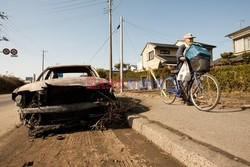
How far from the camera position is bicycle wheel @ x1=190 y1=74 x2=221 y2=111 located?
11.9ft

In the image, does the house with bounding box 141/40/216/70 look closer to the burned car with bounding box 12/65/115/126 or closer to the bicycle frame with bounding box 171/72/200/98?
the bicycle frame with bounding box 171/72/200/98

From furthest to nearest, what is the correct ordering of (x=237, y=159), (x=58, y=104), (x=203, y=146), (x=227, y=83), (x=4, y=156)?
1. (x=227, y=83)
2. (x=58, y=104)
3. (x=4, y=156)
4. (x=203, y=146)
5. (x=237, y=159)

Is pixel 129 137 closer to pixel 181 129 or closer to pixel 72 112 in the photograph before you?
pixel 181 129

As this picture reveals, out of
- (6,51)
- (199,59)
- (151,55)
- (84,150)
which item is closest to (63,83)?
(84,150)

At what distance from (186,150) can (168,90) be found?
142 inches

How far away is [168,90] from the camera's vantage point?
528 centimetres

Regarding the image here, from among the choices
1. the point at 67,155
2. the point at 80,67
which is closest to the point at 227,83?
the point at 80,67

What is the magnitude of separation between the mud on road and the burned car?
14.0 inches

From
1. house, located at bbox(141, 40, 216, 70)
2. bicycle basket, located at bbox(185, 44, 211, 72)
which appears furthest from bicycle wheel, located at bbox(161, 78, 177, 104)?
house, located at bbox(141, 40, 216, 70)

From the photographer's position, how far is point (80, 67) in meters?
5.23

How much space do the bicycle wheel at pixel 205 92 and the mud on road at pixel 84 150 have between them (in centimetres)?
183

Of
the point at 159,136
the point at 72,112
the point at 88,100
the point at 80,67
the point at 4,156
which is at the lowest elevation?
the point at 4,156

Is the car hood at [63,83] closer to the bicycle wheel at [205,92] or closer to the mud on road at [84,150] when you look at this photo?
the mud on road at [84,150]

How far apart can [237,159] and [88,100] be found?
2.71 metres
